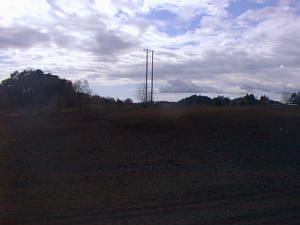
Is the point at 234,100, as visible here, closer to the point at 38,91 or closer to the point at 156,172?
the point at 38,91

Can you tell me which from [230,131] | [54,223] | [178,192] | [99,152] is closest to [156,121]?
[230,131]

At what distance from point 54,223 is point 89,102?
62.0 m

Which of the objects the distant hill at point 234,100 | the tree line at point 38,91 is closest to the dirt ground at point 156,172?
the tree line at point 38,91

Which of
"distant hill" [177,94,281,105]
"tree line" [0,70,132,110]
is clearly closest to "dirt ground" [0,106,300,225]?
"tree line" [0,70,132,110]

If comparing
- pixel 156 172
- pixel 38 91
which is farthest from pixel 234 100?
pixel 156 172

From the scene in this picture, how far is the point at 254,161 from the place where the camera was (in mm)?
21875

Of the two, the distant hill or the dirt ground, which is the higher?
the distant hill

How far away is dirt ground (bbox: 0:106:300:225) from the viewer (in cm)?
1216

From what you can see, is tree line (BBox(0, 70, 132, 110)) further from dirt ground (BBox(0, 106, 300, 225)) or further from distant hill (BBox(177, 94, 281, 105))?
dirt ground (BBox(0, 106, 300, 225))

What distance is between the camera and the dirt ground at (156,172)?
1216 centimetres

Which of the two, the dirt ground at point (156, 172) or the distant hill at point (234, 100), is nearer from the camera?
the dirt ground at point (156, 172)

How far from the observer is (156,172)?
1911 centimetres

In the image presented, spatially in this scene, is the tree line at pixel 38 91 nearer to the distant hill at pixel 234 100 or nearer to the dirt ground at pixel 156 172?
the distant hill at pixel 234 100

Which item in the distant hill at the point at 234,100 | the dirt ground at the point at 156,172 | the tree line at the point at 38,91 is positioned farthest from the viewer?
the distant hill at the point at 234,100
